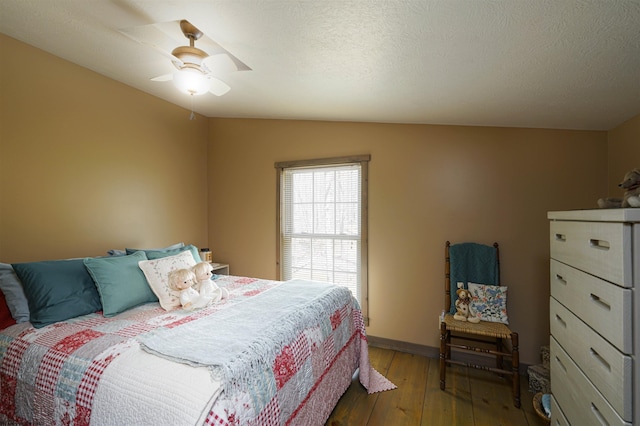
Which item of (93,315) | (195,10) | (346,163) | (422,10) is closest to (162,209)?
(93,315)

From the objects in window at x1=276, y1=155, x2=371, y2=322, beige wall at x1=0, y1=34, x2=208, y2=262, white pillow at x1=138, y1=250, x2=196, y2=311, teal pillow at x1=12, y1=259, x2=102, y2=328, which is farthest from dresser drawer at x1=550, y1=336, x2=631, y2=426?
beige wall at x1=0, y1=34, x2=208, y2=262

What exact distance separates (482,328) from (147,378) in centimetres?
234

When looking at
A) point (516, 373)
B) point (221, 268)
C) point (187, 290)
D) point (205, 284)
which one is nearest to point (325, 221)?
point (221, 268)

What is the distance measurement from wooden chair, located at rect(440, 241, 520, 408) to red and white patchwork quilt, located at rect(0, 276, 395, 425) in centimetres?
96

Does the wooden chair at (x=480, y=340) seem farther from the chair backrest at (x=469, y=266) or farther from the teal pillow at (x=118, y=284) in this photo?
the teal pillow at (x=118, y=284)

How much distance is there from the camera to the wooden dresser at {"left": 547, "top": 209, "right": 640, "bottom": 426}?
104 cm

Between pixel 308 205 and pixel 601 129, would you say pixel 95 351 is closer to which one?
pixel 308 205

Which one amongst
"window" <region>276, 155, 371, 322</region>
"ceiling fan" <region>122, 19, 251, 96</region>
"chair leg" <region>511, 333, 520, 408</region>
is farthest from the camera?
"window" <region>276, 155, 371, 322</region>

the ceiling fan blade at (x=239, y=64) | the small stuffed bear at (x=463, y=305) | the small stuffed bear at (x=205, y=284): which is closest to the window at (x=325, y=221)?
the small stuffed bear at (x=463, y=305)

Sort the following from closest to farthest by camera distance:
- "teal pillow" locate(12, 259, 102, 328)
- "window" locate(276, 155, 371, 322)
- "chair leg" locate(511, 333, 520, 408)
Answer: "teal pillow" locate(12, 259, 102, 328) < "chair leg" locate(511, 333, 520, 408) < "window" locate(276, 155, 371, 322)

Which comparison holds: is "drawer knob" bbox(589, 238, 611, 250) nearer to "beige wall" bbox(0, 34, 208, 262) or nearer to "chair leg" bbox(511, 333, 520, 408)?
"chair leg" bbox(511, 333, 520, 408)

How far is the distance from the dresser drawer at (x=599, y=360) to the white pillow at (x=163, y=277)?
2.31m

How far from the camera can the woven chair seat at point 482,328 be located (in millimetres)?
2324

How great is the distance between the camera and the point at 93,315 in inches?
75.5
